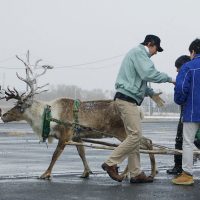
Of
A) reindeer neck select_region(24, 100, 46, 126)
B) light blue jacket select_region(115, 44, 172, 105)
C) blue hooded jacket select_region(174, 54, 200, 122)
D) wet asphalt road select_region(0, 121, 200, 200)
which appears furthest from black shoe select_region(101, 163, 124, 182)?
reindeer neck select_region(24, 100, 46, 126)

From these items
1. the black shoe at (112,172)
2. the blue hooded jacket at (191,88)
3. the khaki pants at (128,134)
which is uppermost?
the blue hooded jacket at (191,88)

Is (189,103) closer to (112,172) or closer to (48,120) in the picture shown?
(112,172)

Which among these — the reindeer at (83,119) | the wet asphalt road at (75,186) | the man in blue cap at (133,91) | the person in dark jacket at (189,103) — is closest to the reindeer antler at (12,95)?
the reindeer at (83,119)

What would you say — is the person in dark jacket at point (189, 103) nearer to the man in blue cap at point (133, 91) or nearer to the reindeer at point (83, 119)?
the man in blue cap at point (133, 91)

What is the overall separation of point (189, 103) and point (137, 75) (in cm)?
95

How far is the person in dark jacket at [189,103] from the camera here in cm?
949

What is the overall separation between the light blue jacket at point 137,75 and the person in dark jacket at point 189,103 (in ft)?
1.28

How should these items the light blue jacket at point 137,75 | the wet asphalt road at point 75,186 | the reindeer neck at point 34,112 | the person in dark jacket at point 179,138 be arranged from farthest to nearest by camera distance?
the reindeer neck at point 34,112 → the person in dark jacket at point 179,138 → the light blue jacket at point 137,75 → the wet asphalt road at point 75,186

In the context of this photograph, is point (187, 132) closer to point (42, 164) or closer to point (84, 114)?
point (84, 114)

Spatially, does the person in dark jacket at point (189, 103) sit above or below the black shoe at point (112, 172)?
above

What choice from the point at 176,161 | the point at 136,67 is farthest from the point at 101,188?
the point at 176,161

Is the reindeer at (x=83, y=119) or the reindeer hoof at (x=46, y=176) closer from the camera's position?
the reindeer hoof at (x=46, y=176)

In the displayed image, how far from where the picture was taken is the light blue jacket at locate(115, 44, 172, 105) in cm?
977

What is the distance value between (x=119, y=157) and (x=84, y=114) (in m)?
1.73
